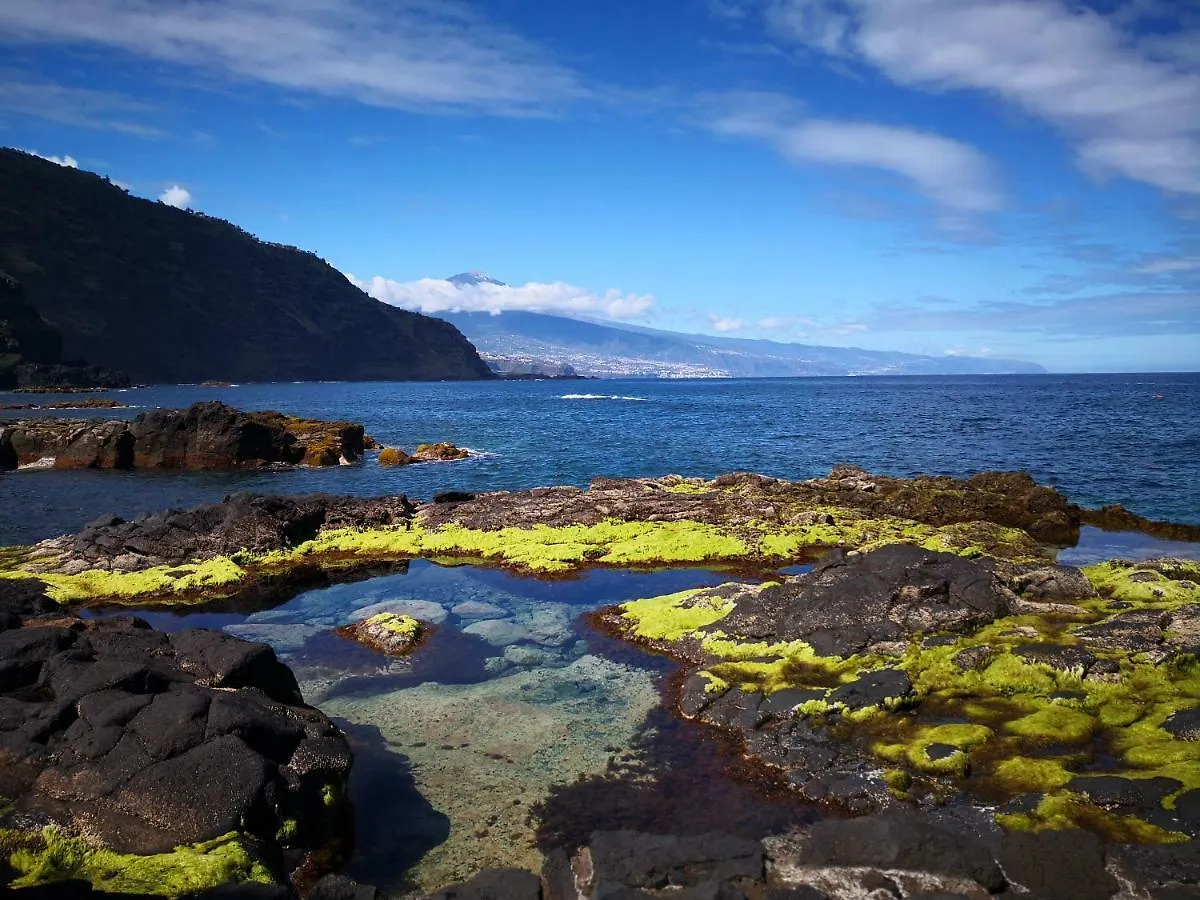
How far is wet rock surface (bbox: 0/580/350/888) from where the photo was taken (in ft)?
36.7

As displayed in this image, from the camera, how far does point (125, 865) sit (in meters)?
10.4

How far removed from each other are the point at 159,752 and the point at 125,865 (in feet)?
6.64

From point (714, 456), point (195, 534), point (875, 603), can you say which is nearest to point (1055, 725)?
point (875, 603)

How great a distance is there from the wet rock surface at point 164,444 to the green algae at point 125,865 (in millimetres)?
52923

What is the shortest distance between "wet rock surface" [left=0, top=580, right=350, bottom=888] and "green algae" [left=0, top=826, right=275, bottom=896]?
17cm

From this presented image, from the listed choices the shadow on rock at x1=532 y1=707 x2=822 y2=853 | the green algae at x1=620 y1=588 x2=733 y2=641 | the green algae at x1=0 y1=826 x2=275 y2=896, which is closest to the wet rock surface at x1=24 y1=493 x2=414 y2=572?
the green algae at x1=620 y1=588 x2=733 y2=641

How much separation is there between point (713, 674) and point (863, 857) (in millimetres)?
7712

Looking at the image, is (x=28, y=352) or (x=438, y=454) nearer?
(x=438, y=454)

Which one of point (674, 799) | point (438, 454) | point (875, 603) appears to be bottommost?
point (438, 454)

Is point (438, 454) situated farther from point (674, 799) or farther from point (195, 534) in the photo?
point (674, 799)

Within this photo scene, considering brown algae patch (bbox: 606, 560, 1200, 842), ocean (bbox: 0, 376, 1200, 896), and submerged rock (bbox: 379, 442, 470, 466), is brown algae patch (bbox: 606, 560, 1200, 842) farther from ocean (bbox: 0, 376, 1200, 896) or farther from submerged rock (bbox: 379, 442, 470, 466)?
submerged rock (bbox: 379, 442, 470, 466)

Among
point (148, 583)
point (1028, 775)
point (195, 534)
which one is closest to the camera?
point (1028, 775)

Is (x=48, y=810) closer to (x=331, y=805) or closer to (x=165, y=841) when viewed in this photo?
(x=165, y=841)

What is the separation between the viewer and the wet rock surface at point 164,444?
58.7m
